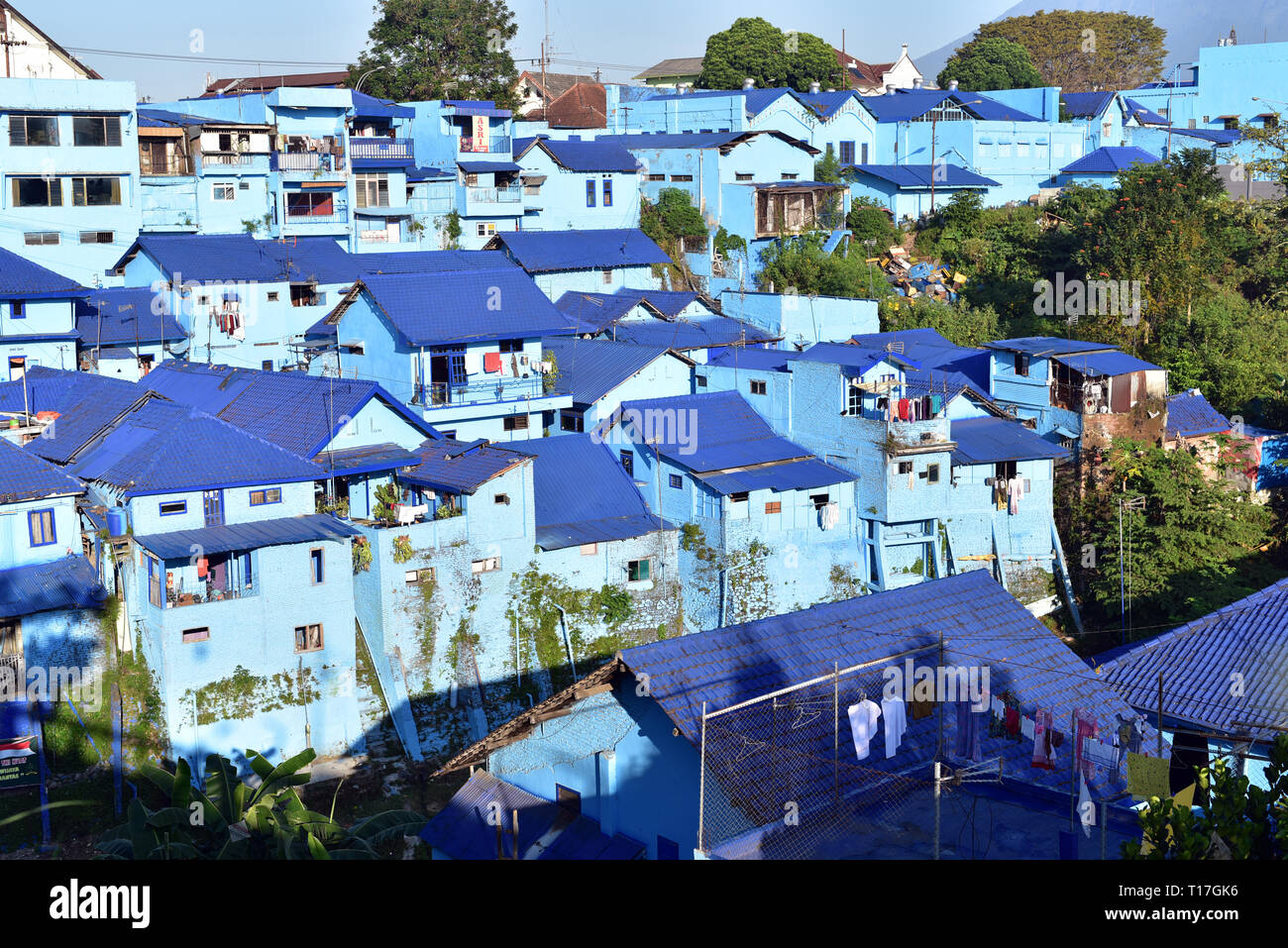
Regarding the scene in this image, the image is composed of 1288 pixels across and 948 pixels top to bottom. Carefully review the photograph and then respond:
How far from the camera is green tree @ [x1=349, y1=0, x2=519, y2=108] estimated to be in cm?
4781

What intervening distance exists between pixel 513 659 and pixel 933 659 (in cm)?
1111

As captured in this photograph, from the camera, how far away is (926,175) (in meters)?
43.4

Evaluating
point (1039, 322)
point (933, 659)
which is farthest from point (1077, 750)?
point (1039, 322)

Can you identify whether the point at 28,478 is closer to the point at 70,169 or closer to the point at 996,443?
the point at 70,169

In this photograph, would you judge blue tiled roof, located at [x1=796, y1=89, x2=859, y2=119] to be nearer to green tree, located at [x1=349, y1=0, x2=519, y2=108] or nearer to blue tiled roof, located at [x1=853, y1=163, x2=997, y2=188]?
blue tiled roof, located at [x1=853, y1=163, x2=997, y2=188]

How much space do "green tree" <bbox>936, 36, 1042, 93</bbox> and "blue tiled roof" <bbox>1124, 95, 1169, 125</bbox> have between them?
622cm

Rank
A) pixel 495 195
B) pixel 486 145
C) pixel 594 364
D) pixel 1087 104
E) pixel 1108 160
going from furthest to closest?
pixel 1087 104, pixel 1108 160, pixel 486 145, pixel 495 195, pixel 594 364

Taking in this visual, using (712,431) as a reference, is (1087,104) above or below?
above

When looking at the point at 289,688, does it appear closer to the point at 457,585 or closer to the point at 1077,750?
the point at 457,585

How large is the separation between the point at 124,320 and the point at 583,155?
15578 millimetres

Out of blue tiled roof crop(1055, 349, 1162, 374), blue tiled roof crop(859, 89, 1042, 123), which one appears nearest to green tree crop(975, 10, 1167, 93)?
blue tiled roof crop(859, 89, 1042, 123)

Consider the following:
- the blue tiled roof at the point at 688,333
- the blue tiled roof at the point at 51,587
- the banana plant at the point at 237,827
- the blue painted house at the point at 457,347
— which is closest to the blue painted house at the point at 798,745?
the banana plant at the point at 237,827

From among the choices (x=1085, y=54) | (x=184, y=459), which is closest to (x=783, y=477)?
(x=184, y=459)

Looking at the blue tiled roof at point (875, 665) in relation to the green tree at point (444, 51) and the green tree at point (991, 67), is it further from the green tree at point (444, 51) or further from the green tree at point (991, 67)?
the green tree at point (991, 67)
